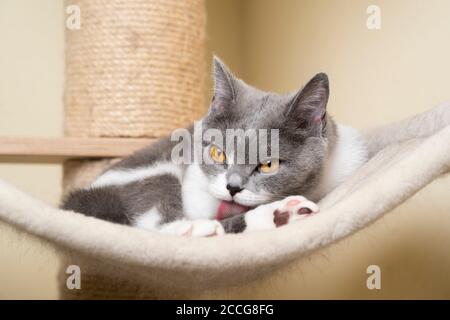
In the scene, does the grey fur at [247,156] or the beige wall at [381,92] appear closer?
the grey fur at [247,156]

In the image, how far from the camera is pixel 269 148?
97 centimetres

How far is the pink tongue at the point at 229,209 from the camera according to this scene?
99 centimetres

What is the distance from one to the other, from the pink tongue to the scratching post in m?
0.65

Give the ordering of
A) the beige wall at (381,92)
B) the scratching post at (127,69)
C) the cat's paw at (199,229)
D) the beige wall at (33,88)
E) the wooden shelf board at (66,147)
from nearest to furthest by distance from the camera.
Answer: the cat's paw at (199,229) → the beige wall at (381,92) → the wooden shelf board at (66,147) → the scratching post at (127,69) → the beige wall at (33,88)

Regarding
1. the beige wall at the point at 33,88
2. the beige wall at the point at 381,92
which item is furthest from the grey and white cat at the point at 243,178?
the beige wall at the point at 33,88

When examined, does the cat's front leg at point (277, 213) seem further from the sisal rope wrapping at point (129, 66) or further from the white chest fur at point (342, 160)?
the sisal rope wrapping at point (129, 66)

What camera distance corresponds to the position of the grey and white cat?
37.2 inches

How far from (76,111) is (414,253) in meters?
1.12

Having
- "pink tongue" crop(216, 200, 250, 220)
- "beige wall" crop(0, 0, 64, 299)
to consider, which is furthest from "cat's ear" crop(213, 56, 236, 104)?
"beige wall" crop(0, 0, 64, 299)

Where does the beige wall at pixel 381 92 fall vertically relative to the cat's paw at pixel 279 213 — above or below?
above

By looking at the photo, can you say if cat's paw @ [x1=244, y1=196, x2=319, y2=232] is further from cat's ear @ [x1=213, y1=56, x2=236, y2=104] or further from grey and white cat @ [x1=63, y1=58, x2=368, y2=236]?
cat's ear @ [x1=213, y1=56, x2=236, y2=104]

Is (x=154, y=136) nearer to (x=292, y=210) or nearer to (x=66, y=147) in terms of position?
(x=66, y=147)

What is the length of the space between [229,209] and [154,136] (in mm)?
691
